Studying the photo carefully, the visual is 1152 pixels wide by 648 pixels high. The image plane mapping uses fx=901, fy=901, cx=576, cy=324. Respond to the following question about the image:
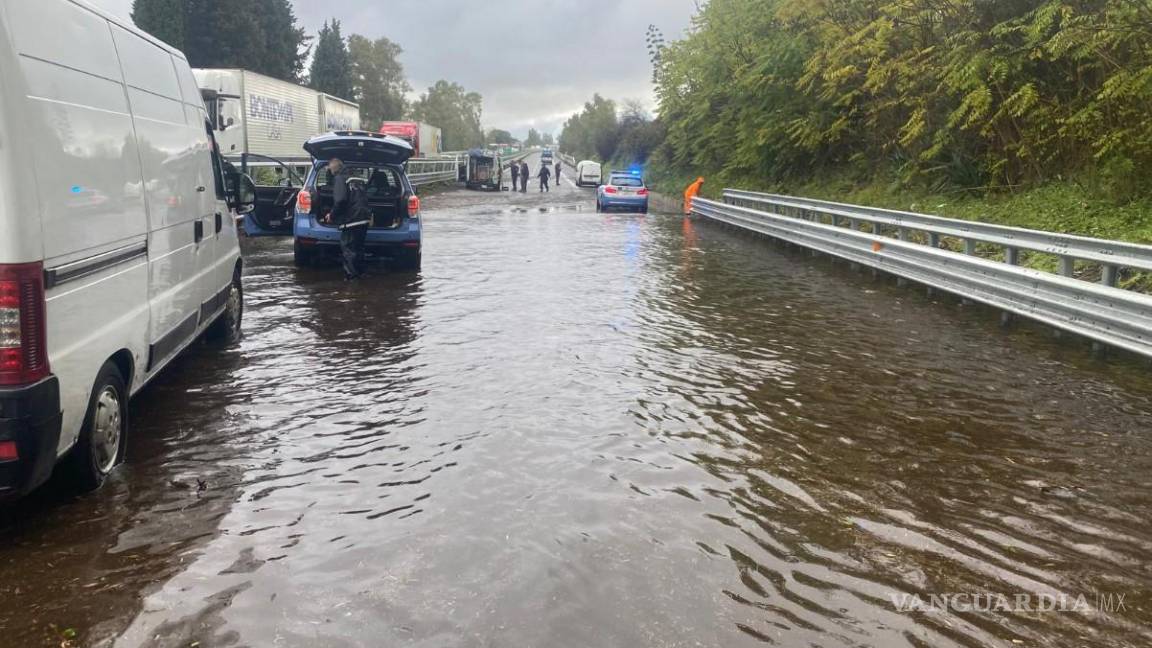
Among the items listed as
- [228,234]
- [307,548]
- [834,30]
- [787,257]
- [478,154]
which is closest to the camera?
[307,548]

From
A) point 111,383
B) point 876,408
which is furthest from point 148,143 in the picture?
point 876,408

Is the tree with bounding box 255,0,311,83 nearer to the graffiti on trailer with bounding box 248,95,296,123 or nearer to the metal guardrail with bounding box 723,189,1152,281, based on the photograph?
the graffiti on trailer with bounding box 248,95,296,123

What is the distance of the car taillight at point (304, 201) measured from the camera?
1315 cm

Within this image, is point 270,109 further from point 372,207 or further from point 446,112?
point 446,112

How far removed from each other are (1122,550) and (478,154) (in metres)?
48.2

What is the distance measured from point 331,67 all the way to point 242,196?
9918 cm

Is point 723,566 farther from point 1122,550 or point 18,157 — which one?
point 18,157

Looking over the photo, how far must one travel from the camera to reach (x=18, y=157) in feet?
12.5

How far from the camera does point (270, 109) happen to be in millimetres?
29766

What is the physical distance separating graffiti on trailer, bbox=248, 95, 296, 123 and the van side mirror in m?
20.6

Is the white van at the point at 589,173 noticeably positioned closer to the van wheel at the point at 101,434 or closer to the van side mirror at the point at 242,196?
the van side mirror at the point at 242,196

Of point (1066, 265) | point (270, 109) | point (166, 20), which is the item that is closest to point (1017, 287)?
point (1066, 265)

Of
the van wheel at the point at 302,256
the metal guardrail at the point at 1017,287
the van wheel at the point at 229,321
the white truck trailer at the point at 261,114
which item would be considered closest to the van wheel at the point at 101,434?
the van wheel at the point at 229,321

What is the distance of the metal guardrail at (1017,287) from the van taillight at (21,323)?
7867mm
